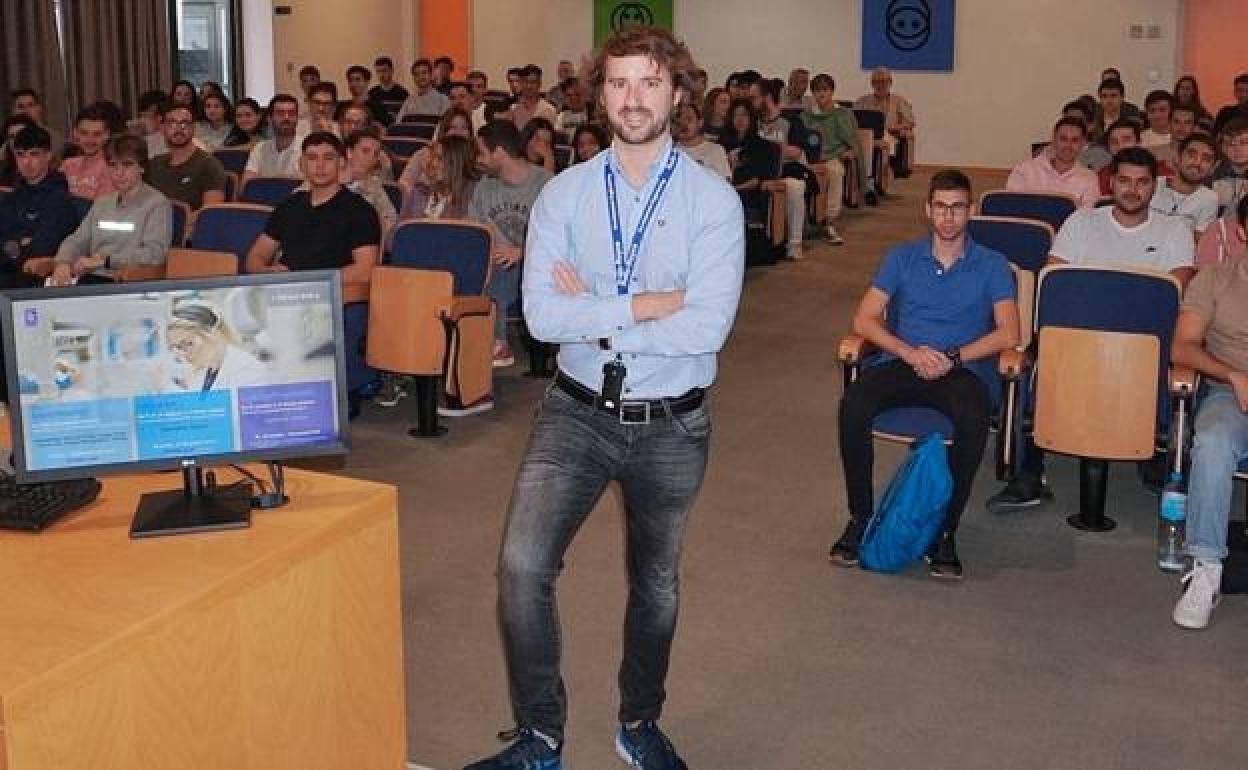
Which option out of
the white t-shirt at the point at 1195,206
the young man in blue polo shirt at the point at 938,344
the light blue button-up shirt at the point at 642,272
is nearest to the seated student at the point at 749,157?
the white t-shirt at the point at 1195,206

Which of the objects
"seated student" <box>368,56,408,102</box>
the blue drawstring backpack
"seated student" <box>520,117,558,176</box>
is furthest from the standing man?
"seated student" <box>368,56,408,102</box>

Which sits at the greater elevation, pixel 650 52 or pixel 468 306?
pixel 650 52

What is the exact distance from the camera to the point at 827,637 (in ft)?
15.3

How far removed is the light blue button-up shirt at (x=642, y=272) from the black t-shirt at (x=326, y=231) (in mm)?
3682

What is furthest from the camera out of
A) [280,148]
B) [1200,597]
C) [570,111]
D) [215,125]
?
[570,111]

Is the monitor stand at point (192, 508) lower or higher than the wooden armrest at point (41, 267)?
higher

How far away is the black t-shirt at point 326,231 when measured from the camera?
6.94 meters

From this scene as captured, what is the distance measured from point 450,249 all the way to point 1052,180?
367 centimetres

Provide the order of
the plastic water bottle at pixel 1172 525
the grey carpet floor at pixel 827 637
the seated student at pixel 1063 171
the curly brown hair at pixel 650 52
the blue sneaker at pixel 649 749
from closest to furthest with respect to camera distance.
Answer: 1. the curly brown hair at pixel 650 52
2. the blue sneaker at pixel 649 749
3. the grey carpet floor at pixel 827 637
4. the plastic water bottle at pixel 1172 525
5. the seated student at pixel 1063 171

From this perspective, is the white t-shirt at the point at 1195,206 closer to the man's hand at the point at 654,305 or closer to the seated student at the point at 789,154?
the seated student at the point at 789,154

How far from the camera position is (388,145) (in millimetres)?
11875

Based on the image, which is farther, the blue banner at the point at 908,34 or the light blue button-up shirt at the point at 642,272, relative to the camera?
the blue banner at the point at 908,34

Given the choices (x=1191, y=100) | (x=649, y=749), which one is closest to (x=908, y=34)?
(x=1191, y=100)

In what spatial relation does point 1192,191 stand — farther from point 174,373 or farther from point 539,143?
point 174,373
